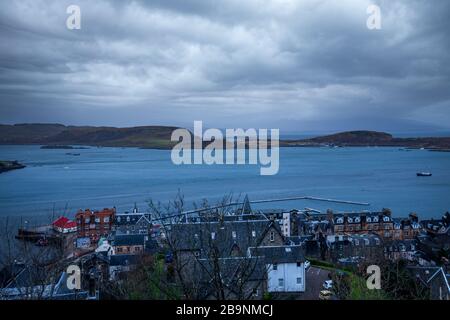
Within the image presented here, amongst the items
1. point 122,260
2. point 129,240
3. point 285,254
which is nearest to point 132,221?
point 129,240

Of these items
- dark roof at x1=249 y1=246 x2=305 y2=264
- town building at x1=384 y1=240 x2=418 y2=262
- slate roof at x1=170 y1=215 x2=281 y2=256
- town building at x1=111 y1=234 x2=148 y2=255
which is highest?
slate roof at x1=170 y1=215 x2=281 y2=256

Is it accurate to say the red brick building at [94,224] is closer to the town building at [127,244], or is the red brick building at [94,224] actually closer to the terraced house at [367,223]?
the town building at [127,244]

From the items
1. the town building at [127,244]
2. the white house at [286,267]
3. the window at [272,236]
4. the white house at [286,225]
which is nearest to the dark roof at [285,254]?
the white house at [286,267]

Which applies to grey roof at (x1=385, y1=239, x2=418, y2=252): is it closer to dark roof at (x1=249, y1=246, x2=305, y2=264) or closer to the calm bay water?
dark roof at (x1=249, y1=246, x2=305, y2=264)

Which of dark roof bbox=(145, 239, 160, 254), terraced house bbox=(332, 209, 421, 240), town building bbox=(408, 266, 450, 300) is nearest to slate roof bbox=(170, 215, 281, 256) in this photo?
town building bbox=(408, 266, 450, 300)
